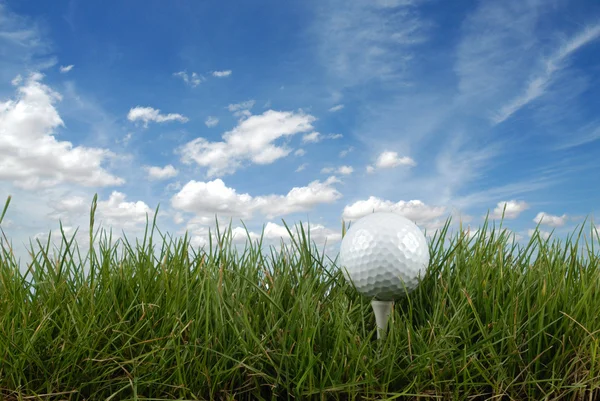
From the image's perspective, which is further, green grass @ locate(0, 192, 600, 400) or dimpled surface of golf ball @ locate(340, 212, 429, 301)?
dimpled surface of golf ball @ locate(340, 212, 429, 301)

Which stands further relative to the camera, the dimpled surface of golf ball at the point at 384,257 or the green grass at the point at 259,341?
the dimpled surface of golf ball at the point at 384,257

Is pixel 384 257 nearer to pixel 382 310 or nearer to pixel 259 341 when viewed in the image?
pixel 382 310

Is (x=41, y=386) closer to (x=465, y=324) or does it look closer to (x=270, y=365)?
(x=270, y=365)

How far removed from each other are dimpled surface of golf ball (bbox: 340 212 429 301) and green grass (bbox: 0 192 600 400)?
0.19 m

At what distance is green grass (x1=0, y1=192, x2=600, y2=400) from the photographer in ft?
8.04

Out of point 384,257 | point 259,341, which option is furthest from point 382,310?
point 259,341

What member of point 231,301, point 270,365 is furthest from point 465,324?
point 231,301

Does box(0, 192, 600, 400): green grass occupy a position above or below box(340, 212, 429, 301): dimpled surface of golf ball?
below

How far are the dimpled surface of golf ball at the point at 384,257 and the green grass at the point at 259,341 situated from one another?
0.62 feet

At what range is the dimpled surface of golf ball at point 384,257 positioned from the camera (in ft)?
9.33

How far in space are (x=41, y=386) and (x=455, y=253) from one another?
2566 mm

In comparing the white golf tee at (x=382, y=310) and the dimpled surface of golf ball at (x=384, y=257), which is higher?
the dimpled surface of golf ball at (x=384, y=257)

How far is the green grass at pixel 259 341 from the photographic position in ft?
8.04

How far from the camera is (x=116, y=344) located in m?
2.64
